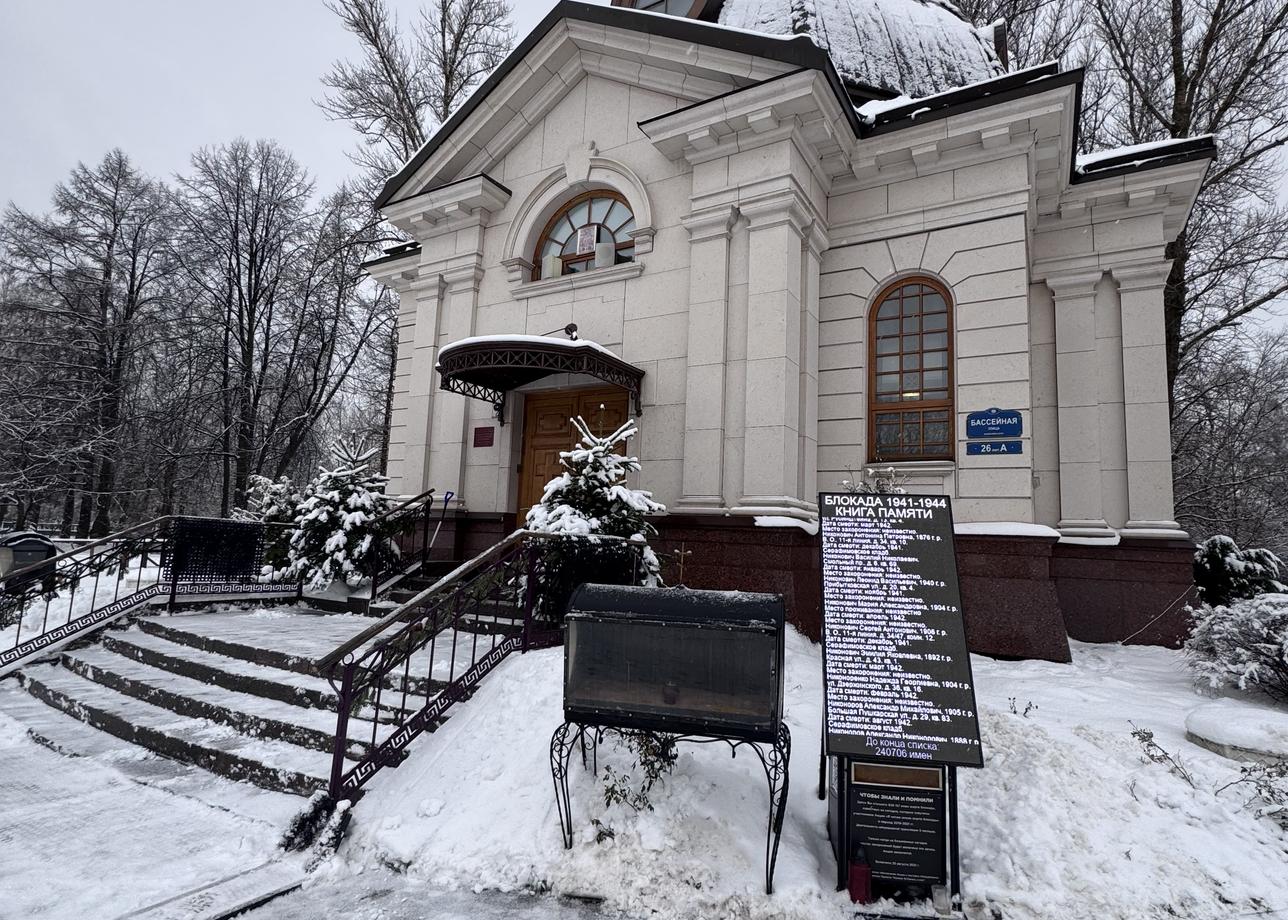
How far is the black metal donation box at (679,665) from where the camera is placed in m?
3.56

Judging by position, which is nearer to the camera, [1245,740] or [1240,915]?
[1240,915]

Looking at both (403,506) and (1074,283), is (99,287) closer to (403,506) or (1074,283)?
(403,506)

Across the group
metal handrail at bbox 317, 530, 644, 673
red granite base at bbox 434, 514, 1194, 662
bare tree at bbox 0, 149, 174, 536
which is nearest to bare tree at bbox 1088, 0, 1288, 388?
red granite base at bbox 434, 514, 1194, 662

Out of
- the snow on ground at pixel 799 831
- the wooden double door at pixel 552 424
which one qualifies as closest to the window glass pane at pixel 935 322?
the wooden double door at pixel 552 424

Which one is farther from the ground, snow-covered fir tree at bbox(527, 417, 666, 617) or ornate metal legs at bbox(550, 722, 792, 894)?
snow-covered fir tree at bbox(527, 417, 666, 617)

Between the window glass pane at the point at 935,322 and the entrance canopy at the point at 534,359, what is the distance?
3758 mm

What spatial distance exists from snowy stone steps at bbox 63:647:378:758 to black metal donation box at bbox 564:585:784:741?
2.11 metres

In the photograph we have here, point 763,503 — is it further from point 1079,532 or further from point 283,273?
point 283,273

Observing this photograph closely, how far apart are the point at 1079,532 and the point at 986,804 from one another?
664 cm

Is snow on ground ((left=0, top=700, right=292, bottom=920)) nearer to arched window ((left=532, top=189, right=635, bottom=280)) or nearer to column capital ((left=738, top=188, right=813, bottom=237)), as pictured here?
column capital ((left=738, top=188, right=813, bottom=237))

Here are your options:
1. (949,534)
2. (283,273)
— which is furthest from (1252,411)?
(283,273)

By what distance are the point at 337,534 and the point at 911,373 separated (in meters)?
7.89

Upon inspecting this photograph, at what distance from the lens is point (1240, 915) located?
3195 mm

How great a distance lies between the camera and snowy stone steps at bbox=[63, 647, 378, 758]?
516cm
